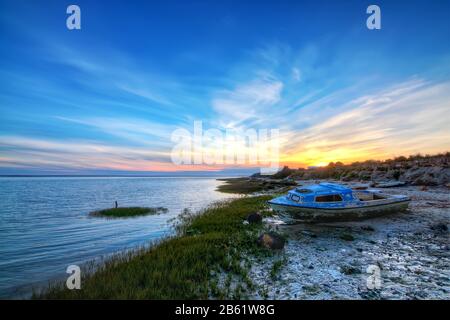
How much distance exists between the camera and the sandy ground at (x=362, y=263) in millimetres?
6258

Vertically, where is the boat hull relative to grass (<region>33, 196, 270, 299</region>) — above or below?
above

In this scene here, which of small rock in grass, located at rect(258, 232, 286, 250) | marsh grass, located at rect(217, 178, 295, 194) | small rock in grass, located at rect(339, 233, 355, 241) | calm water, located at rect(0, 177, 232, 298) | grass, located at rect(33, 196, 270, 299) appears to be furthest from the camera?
marsh grass, located at rect(217, 178, 295, 194)

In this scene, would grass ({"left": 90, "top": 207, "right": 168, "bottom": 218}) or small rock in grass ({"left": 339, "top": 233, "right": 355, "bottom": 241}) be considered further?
grass ({"left": 90, "top": 207, "right": 168, "bottom": 218})

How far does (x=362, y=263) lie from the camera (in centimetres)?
825

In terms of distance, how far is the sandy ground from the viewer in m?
6.26

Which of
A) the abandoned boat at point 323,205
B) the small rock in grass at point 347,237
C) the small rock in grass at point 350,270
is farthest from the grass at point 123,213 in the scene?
the small rock in grass at point 350,270

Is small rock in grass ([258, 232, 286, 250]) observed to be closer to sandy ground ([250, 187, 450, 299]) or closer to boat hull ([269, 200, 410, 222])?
sandy ground ([250, 187, 450, 299])

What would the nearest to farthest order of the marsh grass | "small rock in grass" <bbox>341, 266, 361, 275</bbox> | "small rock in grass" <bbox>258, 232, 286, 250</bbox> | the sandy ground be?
Result: the sandy ground < "small rock in grass" <bbox>341, 266, 361, 275</bbox> < "small rock in grass" <bbox>258, 232, 286, 250</bbox> < the marsh grass

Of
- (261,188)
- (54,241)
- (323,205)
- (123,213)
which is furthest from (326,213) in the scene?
(261,188)

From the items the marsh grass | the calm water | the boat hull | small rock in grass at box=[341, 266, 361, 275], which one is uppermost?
the boat hull

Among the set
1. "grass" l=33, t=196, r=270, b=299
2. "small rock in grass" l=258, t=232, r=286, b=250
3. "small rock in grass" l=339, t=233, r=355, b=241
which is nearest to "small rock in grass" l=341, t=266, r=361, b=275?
"small rock in grass" l=258, t=232, r=286, b=250

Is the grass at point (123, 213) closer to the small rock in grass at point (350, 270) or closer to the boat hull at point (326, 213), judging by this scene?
the boat hull at point (326, 213)
